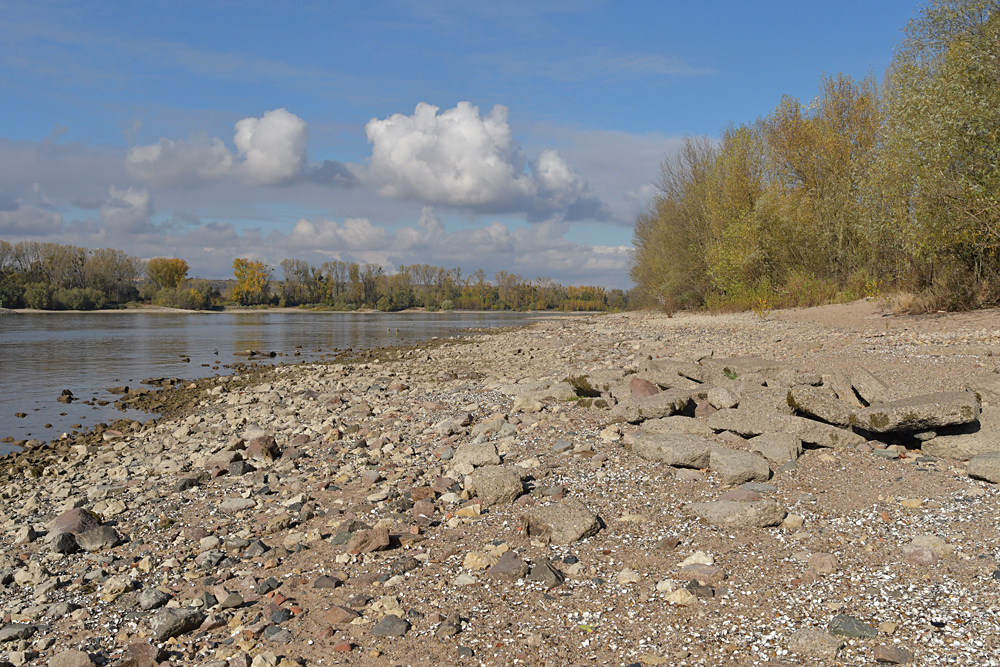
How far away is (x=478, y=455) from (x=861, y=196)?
2522cm

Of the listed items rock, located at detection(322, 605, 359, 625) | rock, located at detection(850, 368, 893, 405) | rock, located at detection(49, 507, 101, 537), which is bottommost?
rock, located at detection(49, 507, 101, 537)

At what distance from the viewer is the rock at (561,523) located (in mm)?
4898

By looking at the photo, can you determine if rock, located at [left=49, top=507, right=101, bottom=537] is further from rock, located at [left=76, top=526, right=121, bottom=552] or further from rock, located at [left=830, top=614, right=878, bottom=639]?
rock, located at [left=830, top=614, right=878, bottom=639]

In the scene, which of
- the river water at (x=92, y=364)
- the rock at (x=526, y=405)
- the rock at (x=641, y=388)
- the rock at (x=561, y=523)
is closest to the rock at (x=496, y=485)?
the rock at (x=561, y=523)

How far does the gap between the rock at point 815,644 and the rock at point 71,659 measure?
441 centimetres

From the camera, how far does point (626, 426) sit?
7.55 meters

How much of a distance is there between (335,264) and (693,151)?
97.3 m

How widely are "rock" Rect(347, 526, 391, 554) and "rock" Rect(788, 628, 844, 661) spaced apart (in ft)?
10.1

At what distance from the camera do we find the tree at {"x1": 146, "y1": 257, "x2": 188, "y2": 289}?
110562mm

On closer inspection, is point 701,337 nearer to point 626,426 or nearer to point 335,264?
point 626,426

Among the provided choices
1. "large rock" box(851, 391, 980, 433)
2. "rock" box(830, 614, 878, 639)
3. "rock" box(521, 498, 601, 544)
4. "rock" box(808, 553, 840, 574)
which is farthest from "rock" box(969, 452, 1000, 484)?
"rock" box(521, 498, 601, 544)

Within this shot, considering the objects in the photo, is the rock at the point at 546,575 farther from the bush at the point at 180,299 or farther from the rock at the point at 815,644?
the bush at the point at 180,299

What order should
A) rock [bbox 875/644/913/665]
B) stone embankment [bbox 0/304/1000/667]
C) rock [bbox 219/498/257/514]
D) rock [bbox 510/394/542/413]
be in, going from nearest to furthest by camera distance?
rock [bbox 875/644/913/665]
stone embankment [bbox 0/304/1000/667]
rock [bbox 219/498/257/514]
rock [bbox 510/394/542/413]

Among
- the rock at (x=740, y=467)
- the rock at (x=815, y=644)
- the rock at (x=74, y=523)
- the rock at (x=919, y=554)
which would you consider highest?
the rock at (x=740, y=467)
